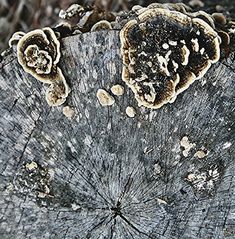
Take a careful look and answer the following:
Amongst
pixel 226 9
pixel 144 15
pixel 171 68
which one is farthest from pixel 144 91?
pixel 226 9

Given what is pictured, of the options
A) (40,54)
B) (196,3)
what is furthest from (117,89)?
(196,3)

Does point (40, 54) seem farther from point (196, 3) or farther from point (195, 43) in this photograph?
point (196, 3)

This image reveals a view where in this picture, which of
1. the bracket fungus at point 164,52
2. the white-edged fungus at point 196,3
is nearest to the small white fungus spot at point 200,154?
the bracket fungus at point 164,52

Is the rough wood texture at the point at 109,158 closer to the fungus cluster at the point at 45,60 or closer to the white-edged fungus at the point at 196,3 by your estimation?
the fungus cluster at the point at 45,60

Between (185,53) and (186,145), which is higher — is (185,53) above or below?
above

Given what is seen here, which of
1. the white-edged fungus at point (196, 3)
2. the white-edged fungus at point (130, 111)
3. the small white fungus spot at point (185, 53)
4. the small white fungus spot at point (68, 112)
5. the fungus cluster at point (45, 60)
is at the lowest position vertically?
the white-edged fungus at point (196, 3)

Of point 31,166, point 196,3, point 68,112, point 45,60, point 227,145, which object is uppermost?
point 45,60

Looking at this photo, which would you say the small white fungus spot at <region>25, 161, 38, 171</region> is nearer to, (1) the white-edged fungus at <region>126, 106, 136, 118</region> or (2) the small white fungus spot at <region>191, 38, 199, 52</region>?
(1) the white-edged fungus at <region>126, 106, 136, 118</region>
